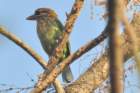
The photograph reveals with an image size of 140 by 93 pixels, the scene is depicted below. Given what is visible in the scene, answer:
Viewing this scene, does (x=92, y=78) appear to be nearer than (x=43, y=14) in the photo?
Yes

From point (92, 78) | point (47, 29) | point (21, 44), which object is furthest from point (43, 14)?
point (21, 44)

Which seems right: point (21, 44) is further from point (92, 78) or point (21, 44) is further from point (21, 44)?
point (92, 78)

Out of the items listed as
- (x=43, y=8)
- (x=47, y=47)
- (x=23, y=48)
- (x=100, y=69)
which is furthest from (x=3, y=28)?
(x=43, y=8)

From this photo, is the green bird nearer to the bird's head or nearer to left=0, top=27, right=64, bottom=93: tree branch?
the bird's head

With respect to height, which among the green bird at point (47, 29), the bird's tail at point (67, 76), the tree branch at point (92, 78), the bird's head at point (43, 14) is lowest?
the tree branch at point (92, 78)

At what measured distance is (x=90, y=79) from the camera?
12.3ft

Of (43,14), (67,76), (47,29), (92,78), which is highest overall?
(43,14)

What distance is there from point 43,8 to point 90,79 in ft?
6.29

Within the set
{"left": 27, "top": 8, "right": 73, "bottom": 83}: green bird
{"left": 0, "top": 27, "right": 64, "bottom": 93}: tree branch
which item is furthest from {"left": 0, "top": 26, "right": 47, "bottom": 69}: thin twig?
{"left": 27, "top": 8, "right": 73, "bottom": 83}: green bird

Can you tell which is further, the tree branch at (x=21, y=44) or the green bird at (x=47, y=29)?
the green bird at (x=47, y=29)

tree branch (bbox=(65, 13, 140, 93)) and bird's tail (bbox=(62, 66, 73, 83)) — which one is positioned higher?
bird's tail (bbox=(62, 66, 73, 83))

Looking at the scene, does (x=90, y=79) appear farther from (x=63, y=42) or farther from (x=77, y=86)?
(x=63, y=42)

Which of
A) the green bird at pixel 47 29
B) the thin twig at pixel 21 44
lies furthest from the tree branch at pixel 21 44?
the green bird at pixel 47 29

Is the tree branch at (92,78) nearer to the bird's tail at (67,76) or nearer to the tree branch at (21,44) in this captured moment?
the bird's tail at (67,76)
